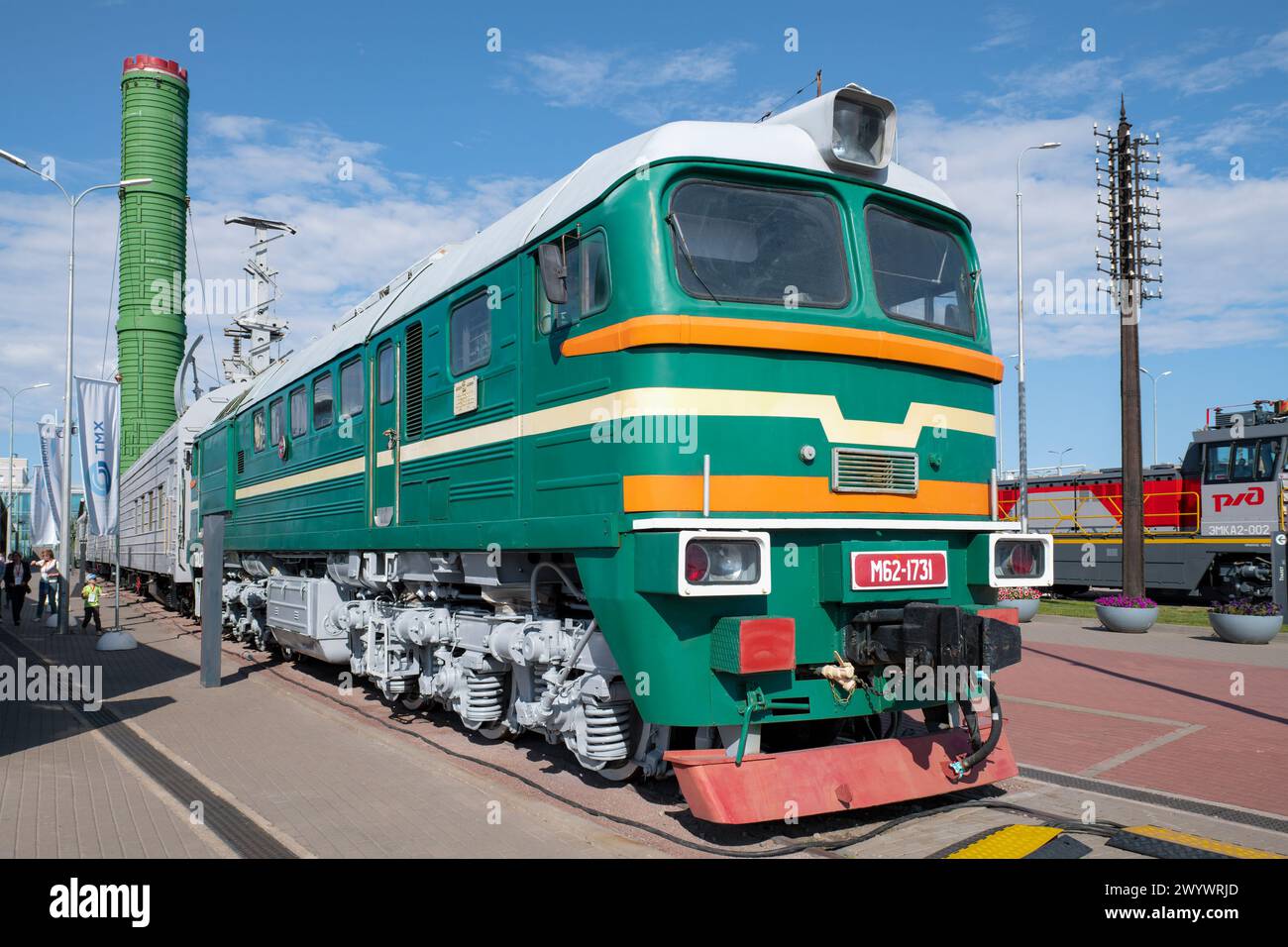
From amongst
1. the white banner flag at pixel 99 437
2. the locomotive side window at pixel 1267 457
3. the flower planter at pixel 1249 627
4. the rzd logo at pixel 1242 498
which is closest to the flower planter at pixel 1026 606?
the flower planter at pixel 1249 627

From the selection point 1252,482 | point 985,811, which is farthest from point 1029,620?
point 985,811

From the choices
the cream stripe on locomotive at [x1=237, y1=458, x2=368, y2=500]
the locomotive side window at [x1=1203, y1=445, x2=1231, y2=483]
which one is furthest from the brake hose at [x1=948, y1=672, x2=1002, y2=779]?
the locomotive side window at [x1=1203, y1=445, x2=1231, y2=483]

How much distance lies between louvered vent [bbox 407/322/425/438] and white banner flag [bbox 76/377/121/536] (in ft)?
47.0

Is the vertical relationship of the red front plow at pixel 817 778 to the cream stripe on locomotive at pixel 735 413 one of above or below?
below

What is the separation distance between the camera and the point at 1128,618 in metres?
17.5

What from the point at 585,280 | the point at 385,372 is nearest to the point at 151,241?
the point at 385,372

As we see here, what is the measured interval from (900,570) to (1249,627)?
515 inches

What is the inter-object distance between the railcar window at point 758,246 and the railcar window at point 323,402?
580 cm

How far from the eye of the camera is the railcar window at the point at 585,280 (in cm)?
559

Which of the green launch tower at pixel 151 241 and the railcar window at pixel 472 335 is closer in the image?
the railcar window at pixel 472 335

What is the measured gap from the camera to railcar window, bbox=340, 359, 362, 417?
936cm

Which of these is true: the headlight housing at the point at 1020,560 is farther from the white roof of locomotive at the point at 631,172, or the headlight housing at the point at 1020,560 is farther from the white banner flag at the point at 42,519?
the white banner flag at the point at 42,519

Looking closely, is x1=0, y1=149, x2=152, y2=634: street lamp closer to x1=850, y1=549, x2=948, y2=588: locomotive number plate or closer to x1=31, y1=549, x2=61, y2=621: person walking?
x1=31, y1=549, x2=61, y2=621: person walking

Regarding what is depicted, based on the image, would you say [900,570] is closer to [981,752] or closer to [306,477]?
[981,752]
